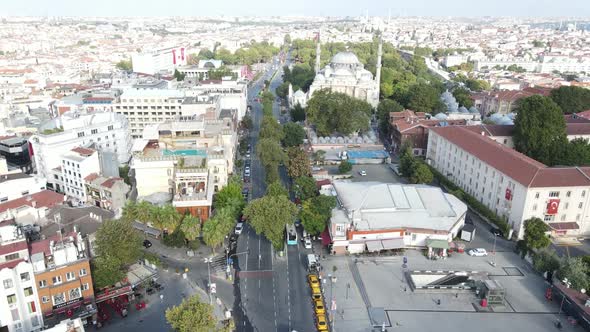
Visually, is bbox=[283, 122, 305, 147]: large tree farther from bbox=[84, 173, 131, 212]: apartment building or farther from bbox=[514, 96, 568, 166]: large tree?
bbox=[514, 96, 568, 166]: large tree

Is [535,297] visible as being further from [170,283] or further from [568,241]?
[170,283]

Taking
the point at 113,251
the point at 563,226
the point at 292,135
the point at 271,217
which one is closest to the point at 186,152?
the point at 271,217

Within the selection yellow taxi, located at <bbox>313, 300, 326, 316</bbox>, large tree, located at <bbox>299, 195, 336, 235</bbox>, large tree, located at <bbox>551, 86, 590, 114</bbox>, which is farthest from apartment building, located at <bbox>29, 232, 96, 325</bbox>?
large tree, located at <bbox>551, 86, 590, 114</bbox>

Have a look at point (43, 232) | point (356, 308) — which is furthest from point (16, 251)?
point (356, 308)

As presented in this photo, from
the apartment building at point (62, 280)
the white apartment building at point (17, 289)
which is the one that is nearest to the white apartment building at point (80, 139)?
the apartment building at point (62, 280)

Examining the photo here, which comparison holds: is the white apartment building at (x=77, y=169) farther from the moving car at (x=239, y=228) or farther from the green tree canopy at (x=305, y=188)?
the green tree canopy at (x=305, y=188)

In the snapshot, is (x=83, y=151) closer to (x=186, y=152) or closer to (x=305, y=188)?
(x=186, y=152)
